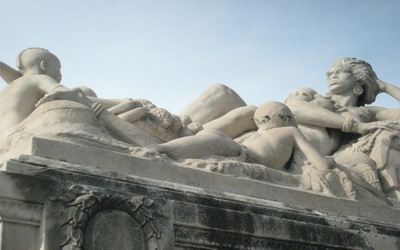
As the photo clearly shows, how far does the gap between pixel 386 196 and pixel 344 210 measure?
1197mm

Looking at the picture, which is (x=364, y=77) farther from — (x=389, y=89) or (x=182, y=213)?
(x=182, y=213)

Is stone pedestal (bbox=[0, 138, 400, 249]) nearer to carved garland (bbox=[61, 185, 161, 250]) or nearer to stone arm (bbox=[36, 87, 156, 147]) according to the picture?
carved garland (bbox=[61, 185, 161, 250])

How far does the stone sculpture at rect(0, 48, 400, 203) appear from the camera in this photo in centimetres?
701

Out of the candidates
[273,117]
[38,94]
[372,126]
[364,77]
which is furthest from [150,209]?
[364,77]

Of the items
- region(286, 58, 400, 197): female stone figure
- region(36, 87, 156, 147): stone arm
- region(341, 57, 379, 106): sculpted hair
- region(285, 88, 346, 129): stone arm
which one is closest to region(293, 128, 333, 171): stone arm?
region(286, 58, 400, 197): female stone figure

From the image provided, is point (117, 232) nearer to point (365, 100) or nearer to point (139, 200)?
point (139, 200)

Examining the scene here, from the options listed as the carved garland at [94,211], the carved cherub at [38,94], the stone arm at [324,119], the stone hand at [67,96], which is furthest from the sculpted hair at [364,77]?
the carved garland at [94,211]

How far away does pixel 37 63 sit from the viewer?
8.26 meters

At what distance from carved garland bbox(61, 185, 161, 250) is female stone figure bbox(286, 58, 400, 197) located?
3599 millimetres

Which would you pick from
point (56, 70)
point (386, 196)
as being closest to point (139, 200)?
point (56, 70)

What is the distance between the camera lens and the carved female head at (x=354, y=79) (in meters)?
Answer: 10.5

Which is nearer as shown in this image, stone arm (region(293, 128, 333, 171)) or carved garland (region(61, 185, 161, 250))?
carved garland (region(61, 185, 161, 250))

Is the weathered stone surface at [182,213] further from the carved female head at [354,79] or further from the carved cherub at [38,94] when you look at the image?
the carved female head at [354,79]

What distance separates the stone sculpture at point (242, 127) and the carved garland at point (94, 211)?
911mm
